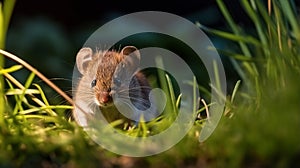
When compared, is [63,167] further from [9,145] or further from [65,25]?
[65,25]

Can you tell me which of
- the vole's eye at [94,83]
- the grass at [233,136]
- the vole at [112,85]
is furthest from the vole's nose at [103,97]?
the grass at [233,136]

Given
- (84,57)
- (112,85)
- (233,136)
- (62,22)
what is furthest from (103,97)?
(62,22)

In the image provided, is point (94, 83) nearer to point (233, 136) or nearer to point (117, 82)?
point (117, 82)

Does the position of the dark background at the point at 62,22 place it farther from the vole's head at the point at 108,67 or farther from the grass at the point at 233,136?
the grass at the point at 233,136

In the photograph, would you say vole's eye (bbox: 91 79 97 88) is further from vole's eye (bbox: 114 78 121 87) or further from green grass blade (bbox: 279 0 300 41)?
green grass blade (bbox: 279 0 300 41)

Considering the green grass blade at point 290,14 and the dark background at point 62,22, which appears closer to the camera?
the green grass blade at point 290,14

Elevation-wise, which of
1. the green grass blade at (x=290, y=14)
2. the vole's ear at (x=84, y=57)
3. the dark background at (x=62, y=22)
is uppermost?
the green grass blade at (x=290, y=14)

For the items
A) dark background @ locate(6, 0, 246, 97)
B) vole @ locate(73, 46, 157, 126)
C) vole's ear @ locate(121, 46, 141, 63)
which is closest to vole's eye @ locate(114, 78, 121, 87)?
vole @ locate(73, 46, 157, 126)

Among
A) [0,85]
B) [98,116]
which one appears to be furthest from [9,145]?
[98,116]
